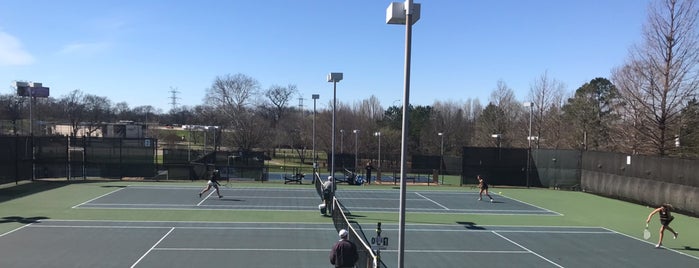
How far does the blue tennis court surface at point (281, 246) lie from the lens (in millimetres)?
13758

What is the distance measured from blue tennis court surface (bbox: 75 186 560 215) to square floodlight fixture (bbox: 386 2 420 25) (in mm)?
16612

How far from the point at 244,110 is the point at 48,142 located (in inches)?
2052

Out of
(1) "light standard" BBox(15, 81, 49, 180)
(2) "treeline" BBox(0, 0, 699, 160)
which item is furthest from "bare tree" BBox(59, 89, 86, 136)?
(1) "light standard" BBox(15, 81, 49, 180)

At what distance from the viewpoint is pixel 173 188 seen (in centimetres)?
3166

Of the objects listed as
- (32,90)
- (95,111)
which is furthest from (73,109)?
(32,90)

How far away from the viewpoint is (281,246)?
15688 mm

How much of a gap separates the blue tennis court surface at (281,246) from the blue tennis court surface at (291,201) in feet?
15.2

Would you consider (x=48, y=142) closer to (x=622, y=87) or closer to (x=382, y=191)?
(x=382, y=191)

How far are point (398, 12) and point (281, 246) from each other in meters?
9.89

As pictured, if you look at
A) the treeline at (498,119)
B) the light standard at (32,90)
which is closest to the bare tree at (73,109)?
the treeline at (498,119)

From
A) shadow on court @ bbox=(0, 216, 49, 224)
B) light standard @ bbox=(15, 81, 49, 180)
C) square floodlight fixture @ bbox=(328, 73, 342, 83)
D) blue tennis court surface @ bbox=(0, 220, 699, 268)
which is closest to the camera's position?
blue tennis court surface @ bbox=(0, 220, 699, 268)

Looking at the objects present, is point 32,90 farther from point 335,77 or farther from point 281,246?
point 281,246

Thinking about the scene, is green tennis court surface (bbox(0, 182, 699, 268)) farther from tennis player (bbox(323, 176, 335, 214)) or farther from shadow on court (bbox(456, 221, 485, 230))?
tennis player (bbox(323, 176, 335, 214))

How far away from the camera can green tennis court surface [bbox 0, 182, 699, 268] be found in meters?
14.3
